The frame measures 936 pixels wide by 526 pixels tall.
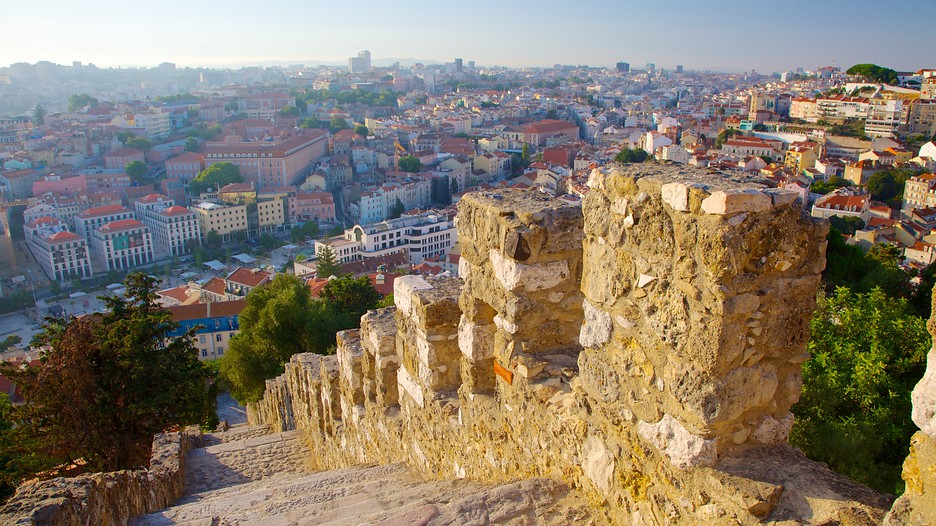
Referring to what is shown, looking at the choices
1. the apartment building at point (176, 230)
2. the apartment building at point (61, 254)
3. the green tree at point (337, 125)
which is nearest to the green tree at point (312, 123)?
the green tree at point (337, 125)

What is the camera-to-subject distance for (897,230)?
35.4 metres

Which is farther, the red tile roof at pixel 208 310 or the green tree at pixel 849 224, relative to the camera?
the green tree at pixel 849 224

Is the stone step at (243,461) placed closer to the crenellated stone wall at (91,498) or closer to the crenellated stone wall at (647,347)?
the crenellated stone wall at (91,498)

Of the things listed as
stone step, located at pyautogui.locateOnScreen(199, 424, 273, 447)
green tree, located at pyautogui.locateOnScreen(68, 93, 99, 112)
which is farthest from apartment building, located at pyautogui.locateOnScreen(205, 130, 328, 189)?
stone step, located at pyautogui.locateOnScreen(199, 424, 273, 447)

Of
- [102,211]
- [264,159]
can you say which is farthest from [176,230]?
[264,159]

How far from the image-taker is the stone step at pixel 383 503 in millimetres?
3250

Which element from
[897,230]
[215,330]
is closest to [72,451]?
[215,330]

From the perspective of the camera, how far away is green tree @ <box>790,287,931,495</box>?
25.5 feet

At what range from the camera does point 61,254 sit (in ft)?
170

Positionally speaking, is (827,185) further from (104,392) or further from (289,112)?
(289,112)

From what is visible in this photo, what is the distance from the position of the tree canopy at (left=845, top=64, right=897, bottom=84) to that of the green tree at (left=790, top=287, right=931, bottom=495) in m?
80.7

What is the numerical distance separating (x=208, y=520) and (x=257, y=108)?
122317 mm

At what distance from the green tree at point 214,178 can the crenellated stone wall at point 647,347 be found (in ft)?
234

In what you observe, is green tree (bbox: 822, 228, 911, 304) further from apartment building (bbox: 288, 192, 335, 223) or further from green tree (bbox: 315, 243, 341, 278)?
apartment building (bbox: 288, 192, 335, 223)
